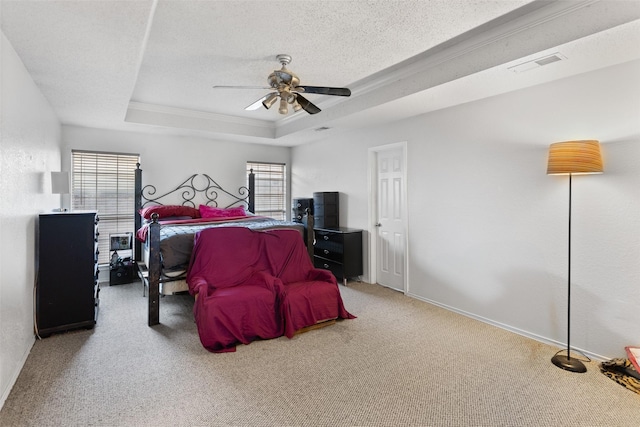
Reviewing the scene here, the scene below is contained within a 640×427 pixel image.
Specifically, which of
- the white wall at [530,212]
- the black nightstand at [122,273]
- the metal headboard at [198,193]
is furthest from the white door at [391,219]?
the black nightstand at [122,273]

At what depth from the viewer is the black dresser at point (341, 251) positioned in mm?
4914

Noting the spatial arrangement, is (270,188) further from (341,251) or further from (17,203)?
(17,203)

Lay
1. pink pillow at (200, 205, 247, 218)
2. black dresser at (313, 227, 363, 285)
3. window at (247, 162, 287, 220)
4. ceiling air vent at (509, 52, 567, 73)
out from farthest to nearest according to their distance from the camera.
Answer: window at (247, 162, 287, 220) < pink pillow at (200, 205, 247, 218) < black dresser at (313, 227, 363, 285) < ceiling air vent at (509, 52, 567, 73)

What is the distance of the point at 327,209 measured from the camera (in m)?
5.48

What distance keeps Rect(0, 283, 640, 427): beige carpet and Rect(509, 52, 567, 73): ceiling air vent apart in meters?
2.47

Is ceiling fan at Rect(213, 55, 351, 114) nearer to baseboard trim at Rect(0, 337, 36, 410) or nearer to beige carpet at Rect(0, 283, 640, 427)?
beige carpet at Rect(0, 283, 640, 427)

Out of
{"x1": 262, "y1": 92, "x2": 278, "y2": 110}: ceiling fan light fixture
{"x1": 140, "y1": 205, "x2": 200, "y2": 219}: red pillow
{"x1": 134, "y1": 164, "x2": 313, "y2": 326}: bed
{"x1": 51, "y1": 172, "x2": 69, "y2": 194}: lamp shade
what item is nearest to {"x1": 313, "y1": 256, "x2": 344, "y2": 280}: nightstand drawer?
{"x1": 134, "y1": 164, "x2": 313, "y2": 326}: bed

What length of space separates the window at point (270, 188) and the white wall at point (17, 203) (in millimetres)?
3659

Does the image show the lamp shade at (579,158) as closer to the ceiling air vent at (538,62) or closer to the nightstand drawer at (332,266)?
the ceiling air vent at (538,62)

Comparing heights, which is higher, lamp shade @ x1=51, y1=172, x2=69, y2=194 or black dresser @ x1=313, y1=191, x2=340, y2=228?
lamp shade @ x1=51, y1=172, x2=69, y2=194

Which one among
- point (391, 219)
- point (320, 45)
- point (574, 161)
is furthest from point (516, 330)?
point (320, 45)

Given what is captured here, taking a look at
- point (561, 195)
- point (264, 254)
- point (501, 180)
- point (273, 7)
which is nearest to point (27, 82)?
point (273, 7)

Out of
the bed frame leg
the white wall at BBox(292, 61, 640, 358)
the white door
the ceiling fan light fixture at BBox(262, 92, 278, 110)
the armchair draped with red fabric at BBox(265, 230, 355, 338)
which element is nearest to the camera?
the white wall at BBox(292, 61, 640, 358)

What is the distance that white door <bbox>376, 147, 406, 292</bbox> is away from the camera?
4605 millimetres
